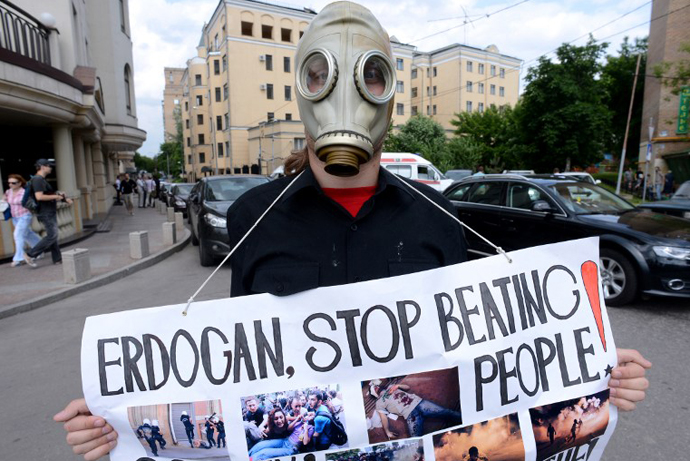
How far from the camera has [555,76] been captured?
91.6 ft

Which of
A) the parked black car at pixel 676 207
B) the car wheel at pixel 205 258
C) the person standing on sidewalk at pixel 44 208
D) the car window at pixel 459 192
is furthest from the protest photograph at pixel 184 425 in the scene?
the parked black car at pixel 676 207

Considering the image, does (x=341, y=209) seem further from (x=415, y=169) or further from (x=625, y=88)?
(x=625, y=88)

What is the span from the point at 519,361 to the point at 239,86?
4985 centimetres

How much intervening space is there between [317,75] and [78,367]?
14.6ft

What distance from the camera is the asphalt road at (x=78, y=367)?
3094mm

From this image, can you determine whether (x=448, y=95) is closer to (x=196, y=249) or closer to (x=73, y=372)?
(x=196, y=249)

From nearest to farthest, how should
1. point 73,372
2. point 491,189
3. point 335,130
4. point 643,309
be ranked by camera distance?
point 335,130, point 73,372, point 643,309, point 491,189

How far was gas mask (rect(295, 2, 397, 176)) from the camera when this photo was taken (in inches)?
53.0

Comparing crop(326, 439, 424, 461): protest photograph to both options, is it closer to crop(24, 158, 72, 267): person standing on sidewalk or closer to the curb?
the curb

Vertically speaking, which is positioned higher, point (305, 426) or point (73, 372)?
point (305, 426)

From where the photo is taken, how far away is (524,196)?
7.29m

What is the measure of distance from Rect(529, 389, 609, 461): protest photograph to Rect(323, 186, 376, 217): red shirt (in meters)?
0.88

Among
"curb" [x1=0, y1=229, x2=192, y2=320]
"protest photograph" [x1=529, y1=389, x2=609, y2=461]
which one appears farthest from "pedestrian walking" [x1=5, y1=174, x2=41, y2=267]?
"protest photograph" [x1=529, y1=389, x2=609, y2=461]

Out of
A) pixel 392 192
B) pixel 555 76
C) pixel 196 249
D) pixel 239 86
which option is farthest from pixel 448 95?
pixel 392 192
